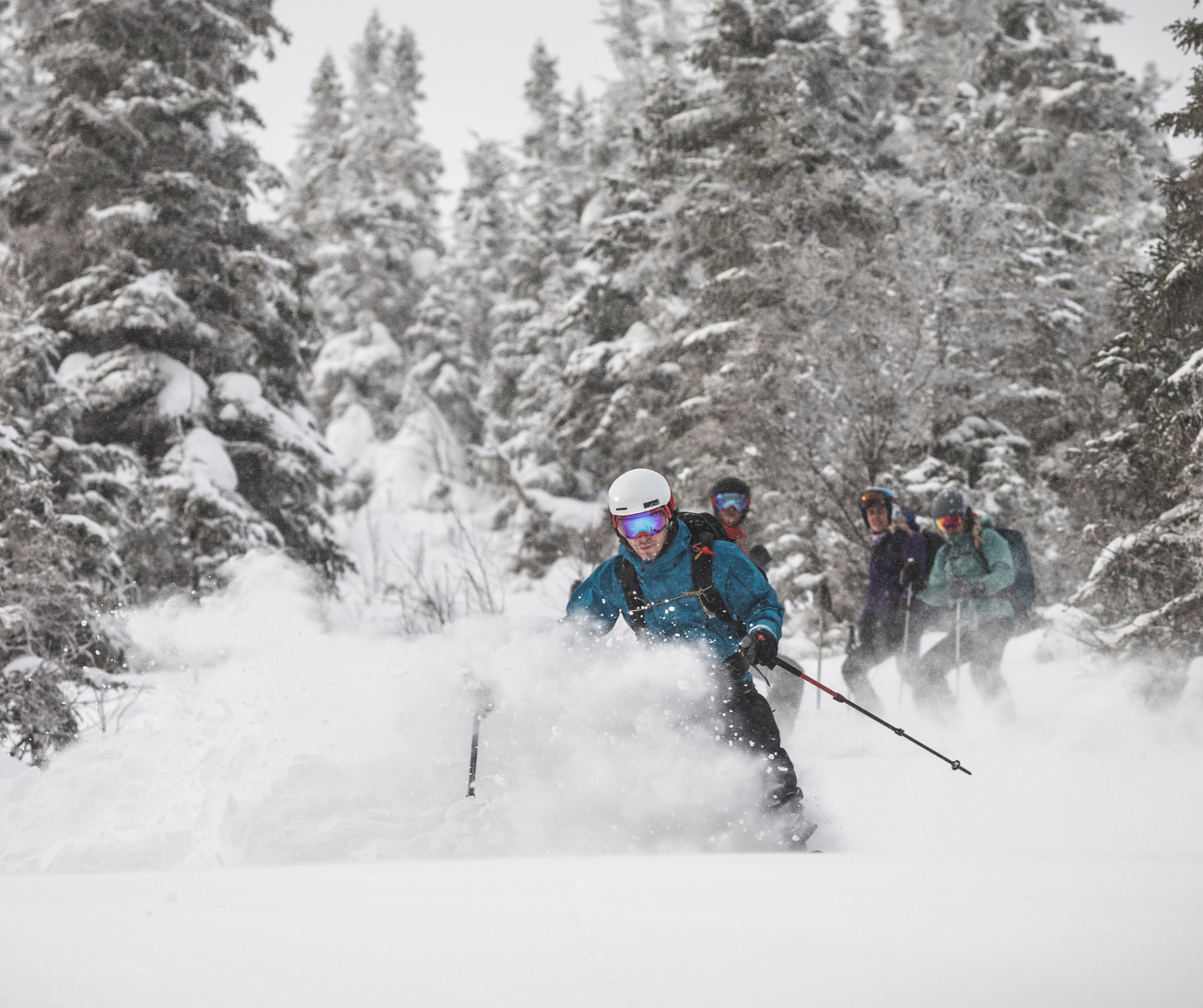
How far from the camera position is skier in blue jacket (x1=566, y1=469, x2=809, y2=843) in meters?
4.74

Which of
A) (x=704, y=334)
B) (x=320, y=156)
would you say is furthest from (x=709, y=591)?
(x=320, y=156)

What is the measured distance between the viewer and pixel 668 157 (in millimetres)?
21484

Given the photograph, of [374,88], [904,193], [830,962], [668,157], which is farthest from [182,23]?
[374,88]

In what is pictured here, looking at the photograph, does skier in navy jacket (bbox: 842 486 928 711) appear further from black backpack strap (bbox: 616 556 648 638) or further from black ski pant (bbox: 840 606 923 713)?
black backpack strap (bbox: 616 556 648 638)

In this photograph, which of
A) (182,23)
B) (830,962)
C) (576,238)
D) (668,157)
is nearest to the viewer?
(830,962)

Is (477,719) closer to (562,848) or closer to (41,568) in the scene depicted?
(562,848)

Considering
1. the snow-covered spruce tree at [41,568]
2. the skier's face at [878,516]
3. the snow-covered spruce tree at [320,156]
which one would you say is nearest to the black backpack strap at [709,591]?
the skier's face at [878,516]

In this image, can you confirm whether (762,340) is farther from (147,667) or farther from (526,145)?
(526,145)

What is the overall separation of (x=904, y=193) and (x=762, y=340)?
4.52 meters

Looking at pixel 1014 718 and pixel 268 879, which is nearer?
pixel 268 879

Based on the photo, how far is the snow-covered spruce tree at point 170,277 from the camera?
534 inches

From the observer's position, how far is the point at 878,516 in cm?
749

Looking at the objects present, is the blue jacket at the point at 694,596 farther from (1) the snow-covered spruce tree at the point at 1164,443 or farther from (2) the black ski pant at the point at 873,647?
(1) the snow-covered spruce tree at the point at 1164,443

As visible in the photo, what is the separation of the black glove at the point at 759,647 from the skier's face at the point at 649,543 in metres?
0.68
